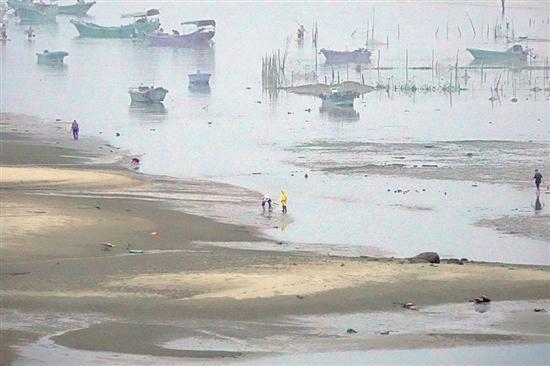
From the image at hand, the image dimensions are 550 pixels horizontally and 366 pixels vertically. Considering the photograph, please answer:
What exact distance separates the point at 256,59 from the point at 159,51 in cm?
1110

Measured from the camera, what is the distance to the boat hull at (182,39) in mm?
115375

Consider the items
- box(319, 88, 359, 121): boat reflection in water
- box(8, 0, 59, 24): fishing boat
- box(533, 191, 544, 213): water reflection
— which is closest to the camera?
box(533, 191, 544, 213): water reflection

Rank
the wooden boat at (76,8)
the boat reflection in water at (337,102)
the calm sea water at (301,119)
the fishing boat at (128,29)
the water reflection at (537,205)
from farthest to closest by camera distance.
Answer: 1. the wooden boat at (76,8)
2. the fishing boat at (128,29)
3. the boat reflection in water at (337,102)
4. the water reflection at (537,205)
5. the calm sea water at (301,119)

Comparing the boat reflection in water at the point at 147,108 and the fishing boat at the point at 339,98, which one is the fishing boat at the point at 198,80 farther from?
the fishing boat at the point at 339,98

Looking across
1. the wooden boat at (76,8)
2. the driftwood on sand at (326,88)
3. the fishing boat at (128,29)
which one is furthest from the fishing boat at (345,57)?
the wooden boat at (76,8)

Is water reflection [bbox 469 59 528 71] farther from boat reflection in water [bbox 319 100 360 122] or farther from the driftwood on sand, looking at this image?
boat reflection in water [bbox 319 100 360 122]

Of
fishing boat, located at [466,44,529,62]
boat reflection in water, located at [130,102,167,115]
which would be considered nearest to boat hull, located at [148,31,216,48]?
fishing boat, located at [466,44,529,62]

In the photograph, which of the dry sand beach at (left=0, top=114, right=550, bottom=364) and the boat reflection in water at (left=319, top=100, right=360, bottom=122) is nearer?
the dry sand beach at (left=0, top=114, right=550, bottom=364)

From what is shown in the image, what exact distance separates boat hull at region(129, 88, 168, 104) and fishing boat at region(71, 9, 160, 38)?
186 ft

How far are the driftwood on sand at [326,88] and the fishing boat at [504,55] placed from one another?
18004mm

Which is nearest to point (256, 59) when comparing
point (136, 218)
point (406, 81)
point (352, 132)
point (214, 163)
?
point (406, 81)

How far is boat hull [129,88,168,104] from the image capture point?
212 ft

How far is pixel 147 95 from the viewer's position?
64875mm

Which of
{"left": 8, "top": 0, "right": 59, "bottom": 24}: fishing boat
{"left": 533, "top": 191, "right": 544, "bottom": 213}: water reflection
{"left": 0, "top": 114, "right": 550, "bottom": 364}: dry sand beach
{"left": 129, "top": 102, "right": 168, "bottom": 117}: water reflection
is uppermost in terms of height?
{"left": 8, "top": 0, "right": 59, "bottom": 24}: fishing boat
